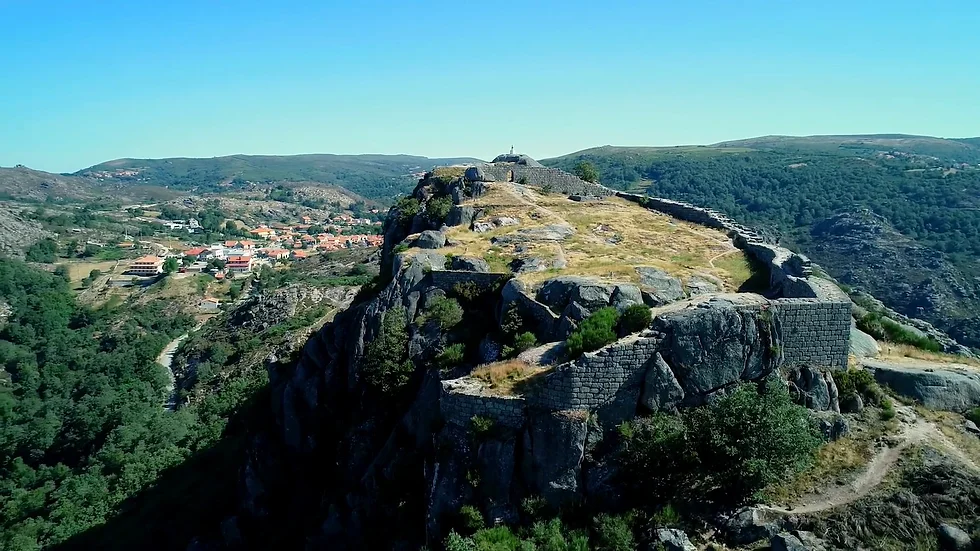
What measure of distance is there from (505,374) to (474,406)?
1526mm

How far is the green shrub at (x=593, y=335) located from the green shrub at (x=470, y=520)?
194 inches

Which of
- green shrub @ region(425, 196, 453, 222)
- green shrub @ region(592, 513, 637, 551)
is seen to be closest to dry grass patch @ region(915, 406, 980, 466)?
green shrub @ region(592, 513, 637, 551)

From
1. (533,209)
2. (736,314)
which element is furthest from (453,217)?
(736,314)

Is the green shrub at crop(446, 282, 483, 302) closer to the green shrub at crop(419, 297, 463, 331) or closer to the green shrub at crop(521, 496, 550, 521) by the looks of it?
the green shrub at crop(419, 297, 463, 331)

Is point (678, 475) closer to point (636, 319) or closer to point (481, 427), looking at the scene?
point (636, 319)

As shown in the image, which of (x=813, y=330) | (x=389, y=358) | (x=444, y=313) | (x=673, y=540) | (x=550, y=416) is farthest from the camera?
(x=444, y=313)

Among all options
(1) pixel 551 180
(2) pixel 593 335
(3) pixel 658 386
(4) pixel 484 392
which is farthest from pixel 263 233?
(3) pixel 658 386

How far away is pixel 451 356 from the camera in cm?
2131

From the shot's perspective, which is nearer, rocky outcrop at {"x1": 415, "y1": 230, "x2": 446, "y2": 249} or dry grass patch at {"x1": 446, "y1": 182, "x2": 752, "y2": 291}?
dry grass patch at {"x1": 446, "y1": 182, "x2": 752, "y2": 291}

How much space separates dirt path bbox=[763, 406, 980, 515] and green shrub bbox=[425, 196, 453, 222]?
27.0 m

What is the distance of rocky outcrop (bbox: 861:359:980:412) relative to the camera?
17594 millimetres

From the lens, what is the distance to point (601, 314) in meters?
18.4

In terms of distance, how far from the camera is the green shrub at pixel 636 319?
17406 millimetres

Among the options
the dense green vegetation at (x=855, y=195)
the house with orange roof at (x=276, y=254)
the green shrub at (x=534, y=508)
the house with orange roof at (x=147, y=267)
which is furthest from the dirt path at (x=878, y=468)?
the house with orange roof at (x=276, y=254)
